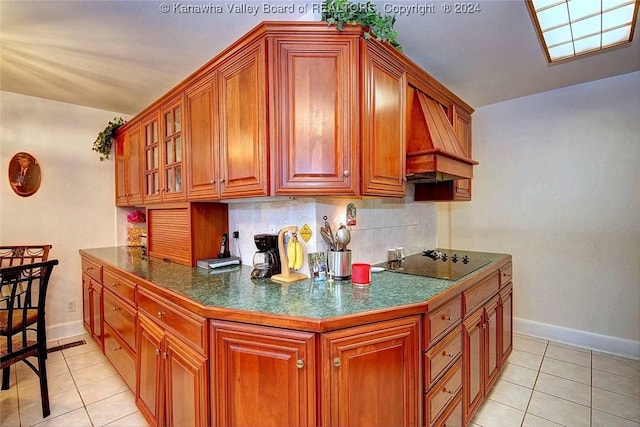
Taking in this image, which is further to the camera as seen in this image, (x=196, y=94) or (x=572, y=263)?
(x=572, y=263)

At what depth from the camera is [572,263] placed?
2875mm

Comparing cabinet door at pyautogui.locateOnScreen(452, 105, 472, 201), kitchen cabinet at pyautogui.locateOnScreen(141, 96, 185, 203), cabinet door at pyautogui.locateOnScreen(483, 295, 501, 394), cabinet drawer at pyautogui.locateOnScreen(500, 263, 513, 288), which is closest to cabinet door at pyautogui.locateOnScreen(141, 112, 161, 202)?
kitchen cabinet at pyautogui.locateOnScreen(141, 96, 185, 203)

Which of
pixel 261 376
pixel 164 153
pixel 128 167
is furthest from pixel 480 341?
pixel 128 167

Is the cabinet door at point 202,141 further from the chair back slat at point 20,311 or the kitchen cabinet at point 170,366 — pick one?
the chair back slat at point 20,311

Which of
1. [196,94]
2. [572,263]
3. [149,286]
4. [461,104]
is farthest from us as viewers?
[572,263]

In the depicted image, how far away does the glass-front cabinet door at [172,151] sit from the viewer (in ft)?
7.06

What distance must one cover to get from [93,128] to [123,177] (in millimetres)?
654

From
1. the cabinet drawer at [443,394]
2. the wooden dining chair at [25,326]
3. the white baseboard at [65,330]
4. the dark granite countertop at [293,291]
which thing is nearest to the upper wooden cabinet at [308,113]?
the dark granite countertop at [293,291]

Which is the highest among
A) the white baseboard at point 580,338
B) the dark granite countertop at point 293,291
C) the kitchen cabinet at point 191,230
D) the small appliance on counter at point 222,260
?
the kitchen cabinet at point 191,230

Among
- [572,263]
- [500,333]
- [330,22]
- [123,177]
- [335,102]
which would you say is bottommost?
[500,333]

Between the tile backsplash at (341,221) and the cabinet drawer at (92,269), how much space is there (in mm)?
1218

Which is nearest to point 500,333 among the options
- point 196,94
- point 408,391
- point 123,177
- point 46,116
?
point 408,391

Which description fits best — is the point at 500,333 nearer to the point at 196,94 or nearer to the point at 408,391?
the point at 408,391

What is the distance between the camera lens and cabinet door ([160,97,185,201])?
2146 millimetres
